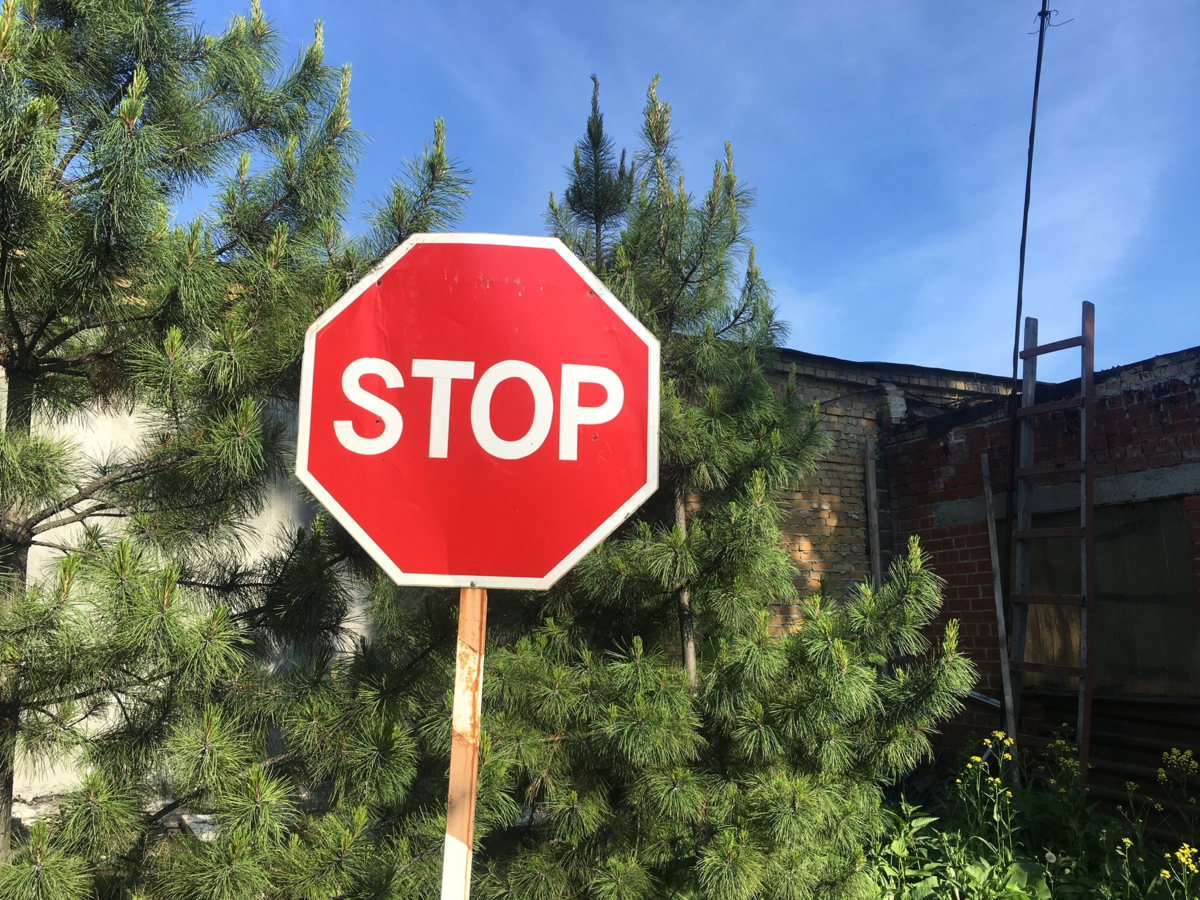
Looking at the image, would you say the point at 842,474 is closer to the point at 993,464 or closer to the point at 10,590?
the point at 993,464

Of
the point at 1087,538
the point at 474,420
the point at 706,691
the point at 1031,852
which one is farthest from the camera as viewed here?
the point at 1087,538

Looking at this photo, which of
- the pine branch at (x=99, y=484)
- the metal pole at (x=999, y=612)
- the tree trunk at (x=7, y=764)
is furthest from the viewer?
the metal pole at (x=999, y=612)

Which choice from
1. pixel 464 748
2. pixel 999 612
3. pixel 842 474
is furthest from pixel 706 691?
pixel 842 474

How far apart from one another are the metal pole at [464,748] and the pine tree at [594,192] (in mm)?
3209

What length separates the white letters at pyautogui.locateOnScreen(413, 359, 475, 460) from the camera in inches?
60.7

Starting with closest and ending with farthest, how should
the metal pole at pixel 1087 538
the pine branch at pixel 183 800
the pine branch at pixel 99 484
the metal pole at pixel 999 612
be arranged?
the pine branch at pixel 183 800 < the pine branch at pixel 99 484 < the metal pole at pixel 1087 538 < the metal pole at pixel 999 612

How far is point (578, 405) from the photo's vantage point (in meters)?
1.59

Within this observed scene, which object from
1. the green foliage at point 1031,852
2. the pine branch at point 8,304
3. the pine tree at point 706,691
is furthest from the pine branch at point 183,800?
the green foliage at point 1031,852

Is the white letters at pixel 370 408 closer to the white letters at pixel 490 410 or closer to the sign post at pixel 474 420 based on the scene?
Result: the sign post at pixel 474 420

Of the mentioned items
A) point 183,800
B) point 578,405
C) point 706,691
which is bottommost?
point 183,800

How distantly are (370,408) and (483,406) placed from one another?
0.21m

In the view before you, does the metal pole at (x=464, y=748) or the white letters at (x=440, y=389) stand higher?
the white letters at (x=440, y=389)

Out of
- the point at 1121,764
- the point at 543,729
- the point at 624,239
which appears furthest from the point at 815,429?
the point at 1121,764

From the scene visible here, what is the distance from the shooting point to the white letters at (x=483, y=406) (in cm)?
154
